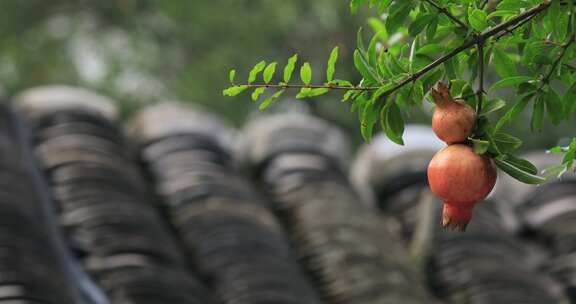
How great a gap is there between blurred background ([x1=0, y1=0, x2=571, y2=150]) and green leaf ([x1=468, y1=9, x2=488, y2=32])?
22.3 feet

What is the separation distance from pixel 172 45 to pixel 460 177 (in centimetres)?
927

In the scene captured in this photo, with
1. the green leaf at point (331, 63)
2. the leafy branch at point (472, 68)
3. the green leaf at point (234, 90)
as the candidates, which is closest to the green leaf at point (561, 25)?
the leafy branch at point (472, 68)

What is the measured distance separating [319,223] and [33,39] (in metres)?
7.46

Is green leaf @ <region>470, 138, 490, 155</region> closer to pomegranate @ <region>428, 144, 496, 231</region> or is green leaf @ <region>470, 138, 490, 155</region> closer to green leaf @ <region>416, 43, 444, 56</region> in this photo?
pomegranate @ <region>428, 144, 496, 231</region>

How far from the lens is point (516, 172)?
1342 millimetres

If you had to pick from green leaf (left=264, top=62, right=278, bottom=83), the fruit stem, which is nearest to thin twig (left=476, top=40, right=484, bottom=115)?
the fruit stem

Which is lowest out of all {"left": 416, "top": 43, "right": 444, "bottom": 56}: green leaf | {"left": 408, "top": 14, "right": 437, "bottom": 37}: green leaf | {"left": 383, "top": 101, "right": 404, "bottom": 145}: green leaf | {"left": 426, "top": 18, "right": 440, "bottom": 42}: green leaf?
{"left": 383, "top": 101, "right": 404, "bottom": 145}: green leaf

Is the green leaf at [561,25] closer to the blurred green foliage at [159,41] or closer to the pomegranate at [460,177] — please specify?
the pomegranate at [460,177]

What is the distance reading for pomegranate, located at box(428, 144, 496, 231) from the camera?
130cm

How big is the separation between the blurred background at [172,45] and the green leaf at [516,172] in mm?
6780

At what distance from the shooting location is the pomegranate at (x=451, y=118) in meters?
1.33

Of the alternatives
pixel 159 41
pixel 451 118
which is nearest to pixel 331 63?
pixel 451 118

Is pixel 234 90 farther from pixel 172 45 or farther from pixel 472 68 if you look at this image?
pixel 172 45

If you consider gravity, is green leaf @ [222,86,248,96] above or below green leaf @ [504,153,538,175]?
above
